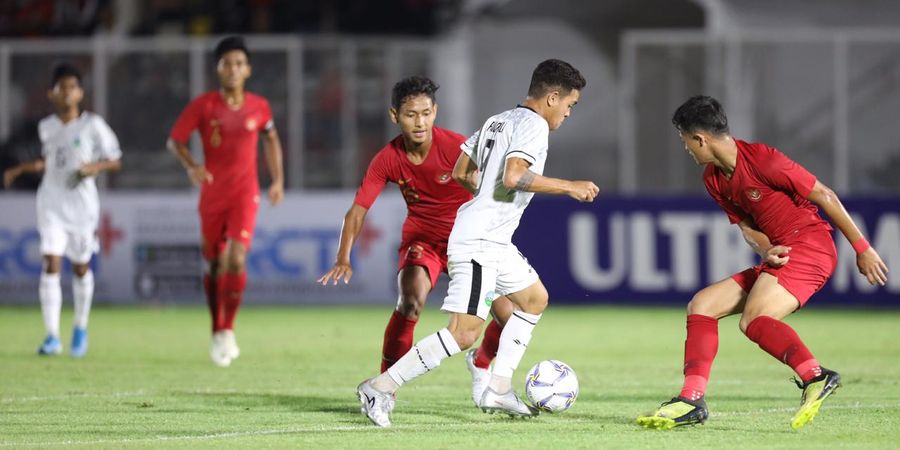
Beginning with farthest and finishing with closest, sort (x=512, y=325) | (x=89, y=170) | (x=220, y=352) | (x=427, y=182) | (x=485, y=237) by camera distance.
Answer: (x=89, y=170), (x=220, y=352), (x=427, y=182), (x=512, y=325), (x=485, y=237)

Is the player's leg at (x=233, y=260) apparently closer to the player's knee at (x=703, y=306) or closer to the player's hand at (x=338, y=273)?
the player's hand at (x=338, y=273)

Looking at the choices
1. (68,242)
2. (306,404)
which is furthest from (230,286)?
(306,404)

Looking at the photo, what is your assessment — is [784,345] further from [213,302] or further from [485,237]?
[213,302]

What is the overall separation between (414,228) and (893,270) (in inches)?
369

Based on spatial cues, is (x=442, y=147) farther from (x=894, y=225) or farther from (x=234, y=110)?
(x=894, y=225)

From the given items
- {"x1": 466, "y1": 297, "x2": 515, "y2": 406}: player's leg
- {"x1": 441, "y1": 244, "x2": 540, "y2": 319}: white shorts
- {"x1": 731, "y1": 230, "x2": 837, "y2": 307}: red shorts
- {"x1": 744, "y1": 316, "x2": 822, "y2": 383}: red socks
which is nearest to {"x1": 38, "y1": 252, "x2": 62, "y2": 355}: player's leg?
{"x1": 466, "y1": 297, "x2": 515, "y2": 406}: player's leg

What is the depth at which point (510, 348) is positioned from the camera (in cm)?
784

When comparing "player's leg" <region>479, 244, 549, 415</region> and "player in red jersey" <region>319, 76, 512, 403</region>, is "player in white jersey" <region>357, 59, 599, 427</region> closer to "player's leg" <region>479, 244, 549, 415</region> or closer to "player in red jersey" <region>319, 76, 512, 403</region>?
"player's leg" <region>479, 244, 549, 415</region>

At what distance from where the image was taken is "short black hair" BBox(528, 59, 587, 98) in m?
7.52

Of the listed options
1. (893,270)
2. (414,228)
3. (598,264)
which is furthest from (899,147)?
(414,228)

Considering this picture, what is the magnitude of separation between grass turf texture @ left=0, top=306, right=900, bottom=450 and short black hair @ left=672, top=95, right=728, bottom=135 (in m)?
1.54

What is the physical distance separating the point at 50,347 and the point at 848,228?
732 centimetres

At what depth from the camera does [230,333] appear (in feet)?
37.1

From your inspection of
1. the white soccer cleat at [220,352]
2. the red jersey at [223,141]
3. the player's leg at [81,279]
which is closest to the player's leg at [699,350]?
the white soccer cleat at [220,352]
